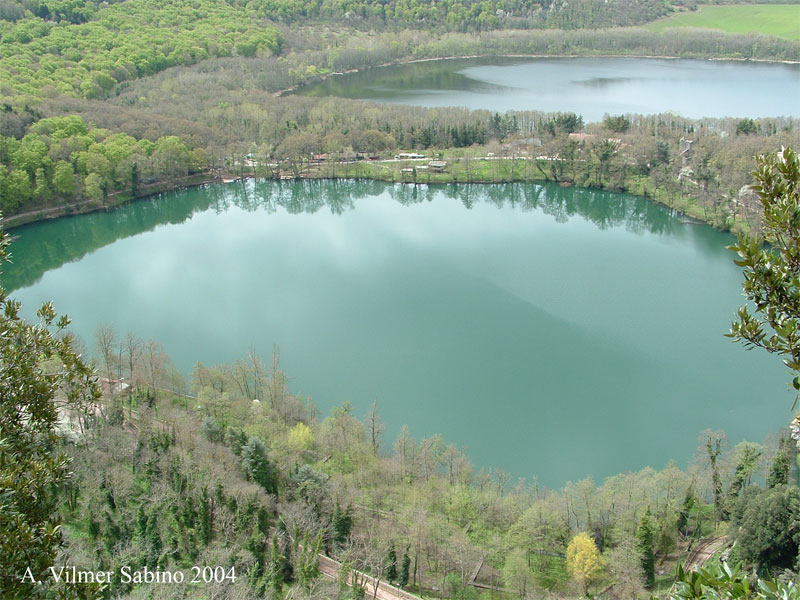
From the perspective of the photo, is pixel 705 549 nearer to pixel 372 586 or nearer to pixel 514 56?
pixel 372 586

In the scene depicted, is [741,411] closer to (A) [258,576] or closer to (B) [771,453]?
(B) [771,453]

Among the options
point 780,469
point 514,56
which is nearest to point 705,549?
point 780,469

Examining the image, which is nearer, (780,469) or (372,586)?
(372,586)

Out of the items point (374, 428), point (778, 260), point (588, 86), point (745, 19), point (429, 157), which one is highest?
point (745, 19)

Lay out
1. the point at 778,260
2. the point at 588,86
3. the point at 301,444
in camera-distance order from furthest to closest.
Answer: the point at 588,86 < the point at 301,444 < the point at 778,260

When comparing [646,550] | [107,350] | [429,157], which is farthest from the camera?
[429,157]

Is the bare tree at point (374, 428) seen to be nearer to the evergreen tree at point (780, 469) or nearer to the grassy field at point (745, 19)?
the evergreen tree at point (780, 469)
